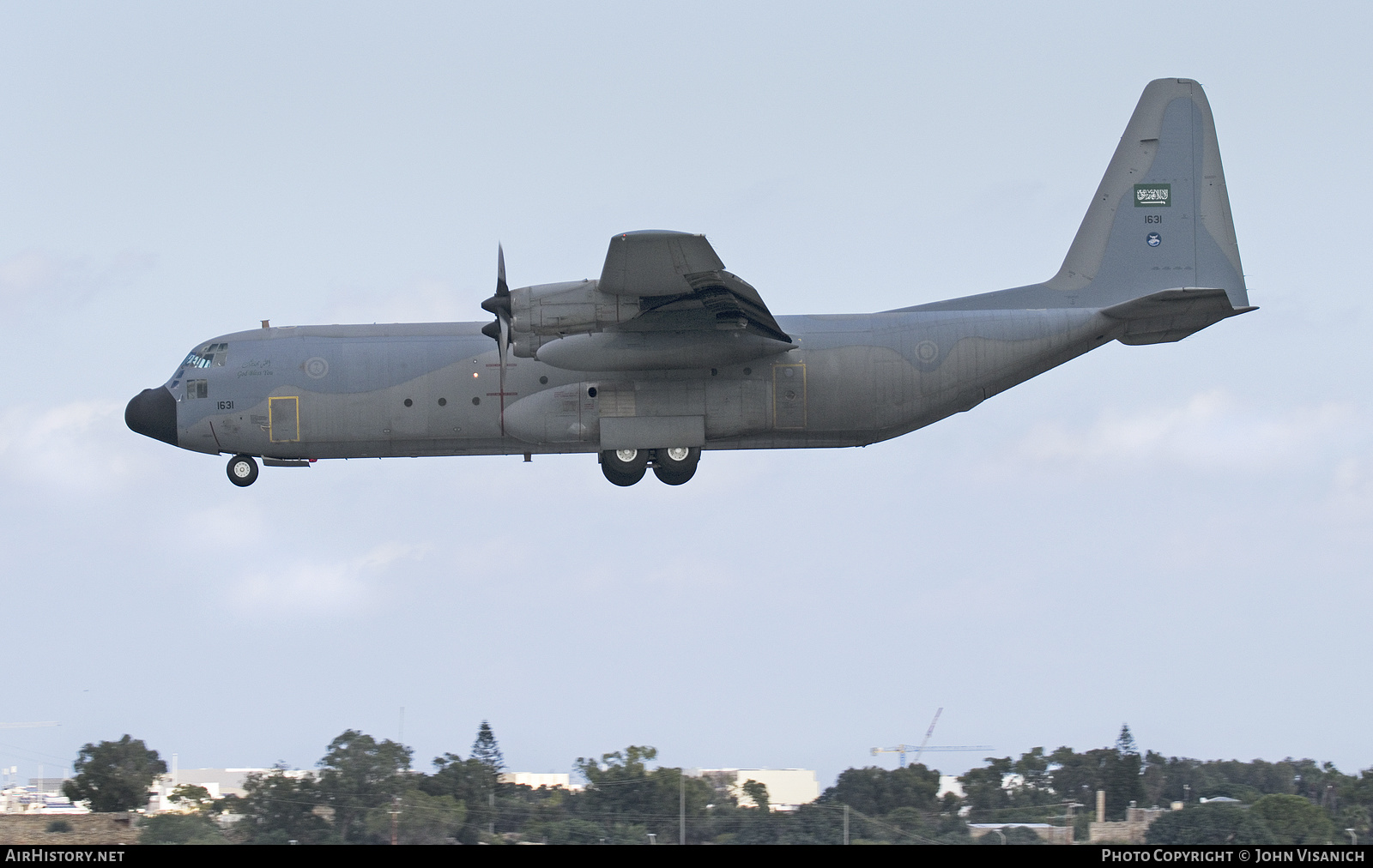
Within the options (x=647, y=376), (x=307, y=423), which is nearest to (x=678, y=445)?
(x=647, y=376)

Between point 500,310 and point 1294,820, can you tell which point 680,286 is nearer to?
point 500,310

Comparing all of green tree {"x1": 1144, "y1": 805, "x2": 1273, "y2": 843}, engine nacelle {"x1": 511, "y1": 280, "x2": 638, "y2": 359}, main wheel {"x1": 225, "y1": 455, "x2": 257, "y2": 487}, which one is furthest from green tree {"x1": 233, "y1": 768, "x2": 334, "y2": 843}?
green tree {"x1": 1144, "y1": 805, "x2": 1273, "y2": 843}

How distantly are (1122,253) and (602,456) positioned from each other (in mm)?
9953

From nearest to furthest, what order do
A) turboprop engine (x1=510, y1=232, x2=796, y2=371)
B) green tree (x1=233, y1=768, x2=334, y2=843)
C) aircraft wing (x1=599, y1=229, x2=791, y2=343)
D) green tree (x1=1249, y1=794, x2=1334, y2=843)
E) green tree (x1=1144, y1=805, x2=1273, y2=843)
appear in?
aircraft wing (x1=599, y1=229, x2=791, y2=343)
turboprop engine (x1=510, y1=232, x2=796, y2=371)
green tree (x1=1144, y1=805, x2=1273, y2=843)
green tree (x1=233, y1=768, x2=334, y2=843)
green tree (x1=1249, y1=794, x2=1334, y2=843)

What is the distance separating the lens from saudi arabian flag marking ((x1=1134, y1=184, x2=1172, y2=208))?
88.7 feet

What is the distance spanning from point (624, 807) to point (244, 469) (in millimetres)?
8720

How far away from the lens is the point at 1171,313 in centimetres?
2520

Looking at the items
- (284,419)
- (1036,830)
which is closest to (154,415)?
(284,419)

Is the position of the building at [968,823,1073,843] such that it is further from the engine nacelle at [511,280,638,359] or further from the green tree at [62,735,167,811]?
the green tree at [62,735,167,811]

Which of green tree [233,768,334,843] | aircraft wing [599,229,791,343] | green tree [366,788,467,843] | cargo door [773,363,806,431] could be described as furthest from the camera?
cargo door [773,363,806,431]

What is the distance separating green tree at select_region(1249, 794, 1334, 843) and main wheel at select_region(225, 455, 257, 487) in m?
17.6

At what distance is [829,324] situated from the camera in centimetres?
2541

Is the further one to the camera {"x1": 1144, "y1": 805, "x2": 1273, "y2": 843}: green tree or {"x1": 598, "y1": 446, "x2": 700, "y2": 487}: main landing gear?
{"x1": 598, "y1": 446, "x2": 700, "y2": 487}: main landing gear
